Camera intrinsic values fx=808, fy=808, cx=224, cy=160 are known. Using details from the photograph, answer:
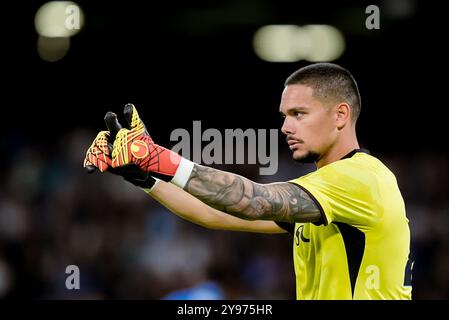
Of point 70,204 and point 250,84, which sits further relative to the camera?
point 250,84

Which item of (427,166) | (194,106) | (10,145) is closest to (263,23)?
(194,106)

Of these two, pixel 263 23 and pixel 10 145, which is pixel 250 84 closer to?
pixel 263 23

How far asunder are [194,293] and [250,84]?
3295 millimetres

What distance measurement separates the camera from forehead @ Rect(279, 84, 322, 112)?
409cm

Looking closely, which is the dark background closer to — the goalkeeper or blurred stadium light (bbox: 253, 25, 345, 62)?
blurred stadium light (bbox: 253, 25, 345, 62)

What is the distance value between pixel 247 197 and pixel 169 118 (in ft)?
21.5

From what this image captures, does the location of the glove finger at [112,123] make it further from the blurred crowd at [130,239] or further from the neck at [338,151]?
the blurred crowd at [130,239]

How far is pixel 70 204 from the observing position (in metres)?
9.70

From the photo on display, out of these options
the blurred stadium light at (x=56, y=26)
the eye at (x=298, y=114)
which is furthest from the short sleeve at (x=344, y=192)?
the blurred stadium light at (x=56, y=26)

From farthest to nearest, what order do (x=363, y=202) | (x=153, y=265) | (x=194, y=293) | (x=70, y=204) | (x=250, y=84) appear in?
(x=250, y=84), (x=70, y=204), (x=153, y=265), (x=194, y=293), (x=363, y=202)

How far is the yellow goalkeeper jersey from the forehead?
36 centimetres

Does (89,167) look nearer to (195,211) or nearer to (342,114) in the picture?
(195,211)

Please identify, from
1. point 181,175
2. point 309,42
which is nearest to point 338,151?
point 181,175

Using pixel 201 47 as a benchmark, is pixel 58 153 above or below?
below
